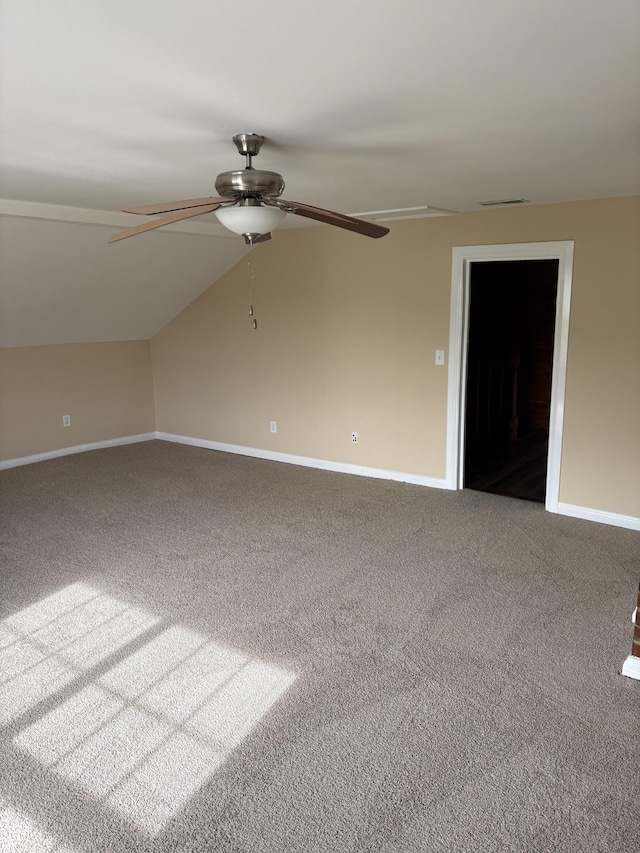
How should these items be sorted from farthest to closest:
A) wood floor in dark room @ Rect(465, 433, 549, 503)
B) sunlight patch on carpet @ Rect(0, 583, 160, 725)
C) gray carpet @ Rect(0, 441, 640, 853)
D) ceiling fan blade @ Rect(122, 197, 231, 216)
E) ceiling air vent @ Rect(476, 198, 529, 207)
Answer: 1. wood floor in dark room @ Rect(465, 433, 549, 503)
2. ceiling air vent @ Rect(476, 198, 529, 207)
3. sunlight patch on carpet @ Rect(0, 583, 160, 725)
4. ceiling fan blade @ Rect(122, 197, 231, 216)
5. gray carpet @ Rect(0, 441, 640, 853)

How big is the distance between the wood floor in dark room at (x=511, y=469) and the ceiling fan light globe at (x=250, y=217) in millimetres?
3165

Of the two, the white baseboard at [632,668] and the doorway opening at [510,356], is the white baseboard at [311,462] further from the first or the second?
the white baseboard at [632,668]

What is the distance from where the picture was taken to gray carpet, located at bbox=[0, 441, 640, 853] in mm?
1919

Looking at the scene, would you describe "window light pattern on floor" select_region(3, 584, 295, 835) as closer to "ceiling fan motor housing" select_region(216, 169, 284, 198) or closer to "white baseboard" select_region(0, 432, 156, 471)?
"ceiling fan motor housing" select_region(216, 169, 284, 198)

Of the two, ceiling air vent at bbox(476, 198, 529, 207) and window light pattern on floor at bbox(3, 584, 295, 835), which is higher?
ceiling air vent at bbox(476, 198, 529, 207)

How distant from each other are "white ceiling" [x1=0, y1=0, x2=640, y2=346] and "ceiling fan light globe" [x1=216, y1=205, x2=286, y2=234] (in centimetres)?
27

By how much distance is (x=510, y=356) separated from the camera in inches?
268

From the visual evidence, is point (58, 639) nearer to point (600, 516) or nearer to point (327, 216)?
point (327, 216)

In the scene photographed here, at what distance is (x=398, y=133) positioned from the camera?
7.81 feet

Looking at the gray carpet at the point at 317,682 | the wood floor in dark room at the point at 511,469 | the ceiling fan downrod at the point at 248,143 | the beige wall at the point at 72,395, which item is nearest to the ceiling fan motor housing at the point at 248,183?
the ceiling fan downrod at the point at 248,143

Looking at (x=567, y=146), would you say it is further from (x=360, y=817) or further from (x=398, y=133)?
(x=360, y=817)

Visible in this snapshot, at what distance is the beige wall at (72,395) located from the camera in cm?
569

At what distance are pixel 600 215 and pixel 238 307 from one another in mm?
3222

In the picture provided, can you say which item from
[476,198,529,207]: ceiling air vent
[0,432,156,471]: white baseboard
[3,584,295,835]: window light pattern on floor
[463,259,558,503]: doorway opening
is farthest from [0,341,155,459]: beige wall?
[476,198,529,207]: ceiling air vent
